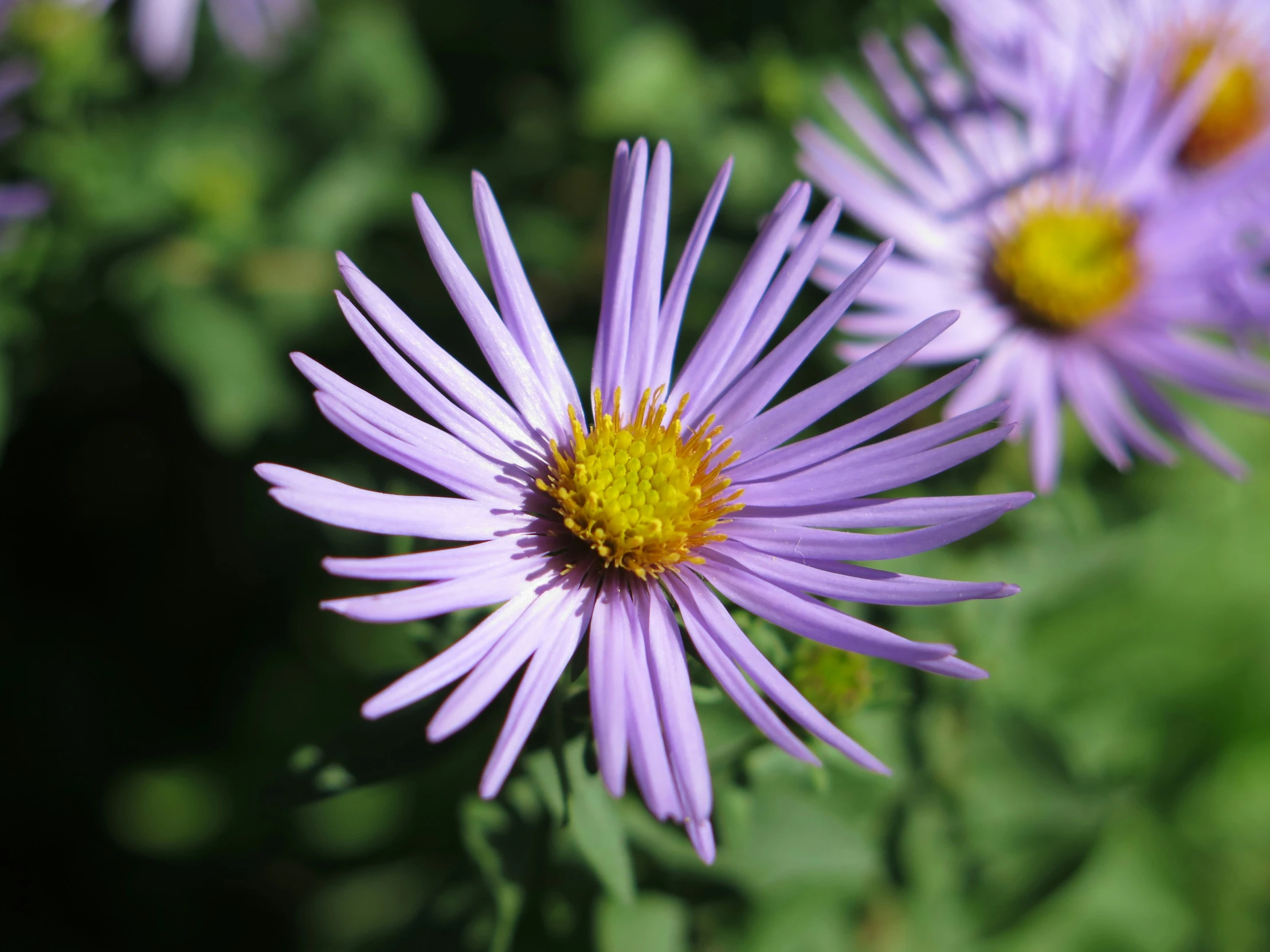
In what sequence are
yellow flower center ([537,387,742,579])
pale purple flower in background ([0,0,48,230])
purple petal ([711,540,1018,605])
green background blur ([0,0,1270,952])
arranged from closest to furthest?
1. purple petal ([711,540,1018,605])
2. yellow flower center ([537,387,742,579])
3. green background blur ([0,0,1270,952])
4. pale purple flower in background ([0,0,48,230])

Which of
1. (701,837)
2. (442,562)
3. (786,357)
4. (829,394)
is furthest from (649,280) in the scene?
(701,837)

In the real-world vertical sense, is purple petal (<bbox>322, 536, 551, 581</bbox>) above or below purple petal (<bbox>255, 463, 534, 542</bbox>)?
below

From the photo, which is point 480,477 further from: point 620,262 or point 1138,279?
point 1138,279

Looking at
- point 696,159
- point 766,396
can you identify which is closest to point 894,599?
point 766,396

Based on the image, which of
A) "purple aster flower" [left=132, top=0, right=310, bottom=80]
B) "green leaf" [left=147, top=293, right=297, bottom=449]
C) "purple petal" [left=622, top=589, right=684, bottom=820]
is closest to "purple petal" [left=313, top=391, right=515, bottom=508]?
"purple petal" [left=622, top=589, right=684, bottom=820]

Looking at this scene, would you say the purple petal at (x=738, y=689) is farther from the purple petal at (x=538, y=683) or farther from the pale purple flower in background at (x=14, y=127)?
the pale purple flower in background at (x=14, y=127)

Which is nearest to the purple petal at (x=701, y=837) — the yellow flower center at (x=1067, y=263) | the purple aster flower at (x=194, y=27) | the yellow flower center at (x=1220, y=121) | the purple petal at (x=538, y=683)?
the purple petal at (x=538, y=683)

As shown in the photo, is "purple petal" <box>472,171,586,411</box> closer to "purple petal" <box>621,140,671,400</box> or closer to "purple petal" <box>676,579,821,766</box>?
"purple petal" <box>621,140,671,400</box>
